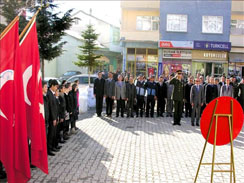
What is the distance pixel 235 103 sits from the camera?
4.59m

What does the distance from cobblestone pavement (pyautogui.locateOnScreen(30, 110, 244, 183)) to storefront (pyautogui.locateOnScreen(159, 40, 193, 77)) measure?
1531cm

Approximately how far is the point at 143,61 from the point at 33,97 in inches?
872

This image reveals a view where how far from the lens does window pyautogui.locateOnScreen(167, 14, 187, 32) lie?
84.0 feet

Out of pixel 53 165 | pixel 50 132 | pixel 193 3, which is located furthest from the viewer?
pixel 193 3


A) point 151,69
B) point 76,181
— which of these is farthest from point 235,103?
point 151,69

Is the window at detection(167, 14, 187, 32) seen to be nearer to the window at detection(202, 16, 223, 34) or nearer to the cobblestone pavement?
the window at detection(202, 16, 223, 34)

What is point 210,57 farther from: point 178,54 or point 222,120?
point 222,120

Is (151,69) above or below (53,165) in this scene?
above

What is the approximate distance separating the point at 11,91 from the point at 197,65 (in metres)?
23.4

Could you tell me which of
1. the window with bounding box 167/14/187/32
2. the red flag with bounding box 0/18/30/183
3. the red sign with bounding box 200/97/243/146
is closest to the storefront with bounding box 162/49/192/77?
the window with bounding box 167/14/187/32

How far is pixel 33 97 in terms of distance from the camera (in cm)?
512

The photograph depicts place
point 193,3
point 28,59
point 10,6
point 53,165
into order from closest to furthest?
point 28,59 → point 53,165 → point 10,6 → point 193,3

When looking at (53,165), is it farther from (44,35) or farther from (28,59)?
(44,35)

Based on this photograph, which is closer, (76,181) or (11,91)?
(11,91)
